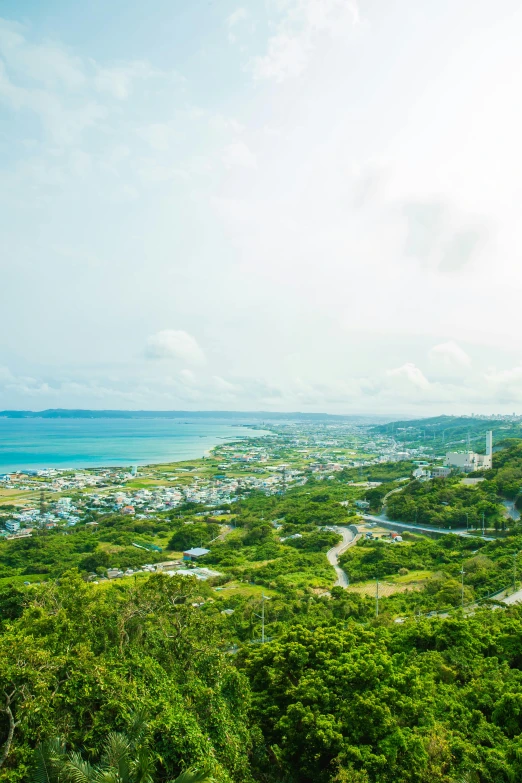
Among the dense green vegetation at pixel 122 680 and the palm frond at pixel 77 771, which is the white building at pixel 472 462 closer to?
the dense green vegetation at pixel 122 680

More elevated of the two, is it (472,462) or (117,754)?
(117,754)

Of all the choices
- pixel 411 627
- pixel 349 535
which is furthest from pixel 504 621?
pixel 349 535

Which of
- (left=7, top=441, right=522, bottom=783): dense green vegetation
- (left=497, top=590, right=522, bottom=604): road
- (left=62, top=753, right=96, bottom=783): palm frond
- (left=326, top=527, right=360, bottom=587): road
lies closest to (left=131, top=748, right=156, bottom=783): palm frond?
(left=7, top=441, right=522, bottom=783): dense green vegetation

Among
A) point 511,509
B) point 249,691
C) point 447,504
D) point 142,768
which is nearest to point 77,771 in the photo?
point 142,768

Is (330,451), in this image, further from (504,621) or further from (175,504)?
(504,621)

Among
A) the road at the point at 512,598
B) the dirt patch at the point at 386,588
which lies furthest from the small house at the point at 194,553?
the road at the point at 512,598

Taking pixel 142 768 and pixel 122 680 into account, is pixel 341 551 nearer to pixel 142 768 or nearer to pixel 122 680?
pixel 122 680
